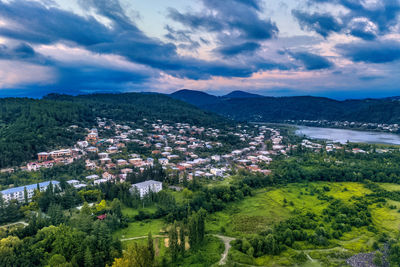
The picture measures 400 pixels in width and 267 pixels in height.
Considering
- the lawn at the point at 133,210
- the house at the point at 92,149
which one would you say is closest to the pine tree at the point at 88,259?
the lawn at the point at 133,210

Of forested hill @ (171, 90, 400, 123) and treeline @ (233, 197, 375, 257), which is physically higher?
forested hill @ (171, 90, 400, 123)

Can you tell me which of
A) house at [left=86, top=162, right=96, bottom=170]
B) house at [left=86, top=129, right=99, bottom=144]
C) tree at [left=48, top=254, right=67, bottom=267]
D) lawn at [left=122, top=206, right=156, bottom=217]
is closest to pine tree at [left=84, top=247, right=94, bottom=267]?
tree at [left=48, top=254, right=67, bottom=267]

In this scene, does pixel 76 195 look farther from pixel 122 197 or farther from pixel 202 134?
pixel 202 134

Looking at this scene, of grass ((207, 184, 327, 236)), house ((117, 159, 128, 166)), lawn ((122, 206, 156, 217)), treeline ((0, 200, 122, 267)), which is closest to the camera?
treeline ((0, 200, 122, 267))

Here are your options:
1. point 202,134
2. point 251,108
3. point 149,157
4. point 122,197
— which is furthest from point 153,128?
point 251,108

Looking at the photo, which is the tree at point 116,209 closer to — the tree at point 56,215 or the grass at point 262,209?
the tree at point 56,215

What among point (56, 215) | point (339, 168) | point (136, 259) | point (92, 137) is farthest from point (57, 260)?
point (92, 137)

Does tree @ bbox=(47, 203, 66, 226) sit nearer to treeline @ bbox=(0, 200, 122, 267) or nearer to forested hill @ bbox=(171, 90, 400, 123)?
treeline @ bbox=(0, 200, 122, 267)
